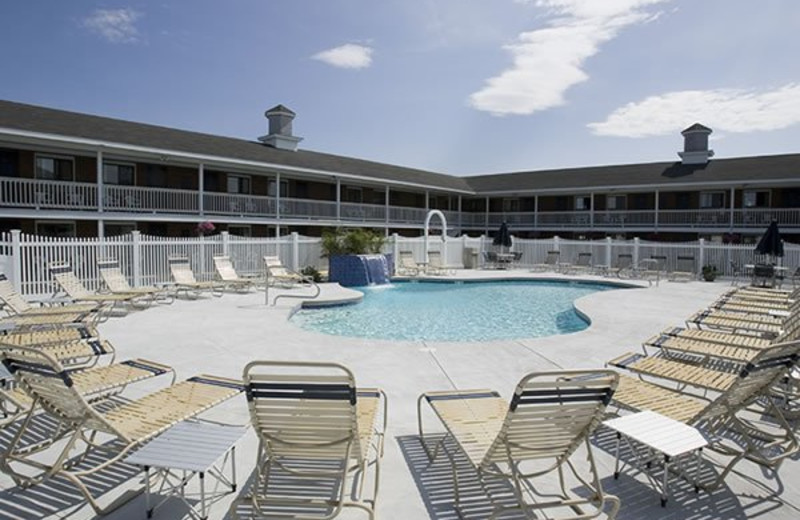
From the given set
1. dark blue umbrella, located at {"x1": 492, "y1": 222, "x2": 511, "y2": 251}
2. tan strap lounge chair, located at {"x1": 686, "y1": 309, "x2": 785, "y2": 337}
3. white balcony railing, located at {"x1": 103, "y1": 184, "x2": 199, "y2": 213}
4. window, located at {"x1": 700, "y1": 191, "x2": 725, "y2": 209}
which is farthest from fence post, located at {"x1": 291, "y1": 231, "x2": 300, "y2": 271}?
window, located at {"x1": 700, "y1": 191, "x2": 725, "y2": 209}

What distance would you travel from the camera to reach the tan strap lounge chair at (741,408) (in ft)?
11.6

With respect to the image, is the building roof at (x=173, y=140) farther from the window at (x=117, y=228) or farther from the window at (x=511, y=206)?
the window at (x=511, y=206)

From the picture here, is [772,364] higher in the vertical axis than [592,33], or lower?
lower

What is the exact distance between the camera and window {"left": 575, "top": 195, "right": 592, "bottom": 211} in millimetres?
35281

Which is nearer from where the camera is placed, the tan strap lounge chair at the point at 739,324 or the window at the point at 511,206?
the tan strap lounge chair at the point at 739,324

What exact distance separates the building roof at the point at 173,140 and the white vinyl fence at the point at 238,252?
443 cm

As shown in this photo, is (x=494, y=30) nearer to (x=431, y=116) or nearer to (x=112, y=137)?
(x=431, y=116)

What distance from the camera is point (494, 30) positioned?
656 inches

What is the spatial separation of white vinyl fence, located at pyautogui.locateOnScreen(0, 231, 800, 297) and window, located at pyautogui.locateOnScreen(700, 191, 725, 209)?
11.1m

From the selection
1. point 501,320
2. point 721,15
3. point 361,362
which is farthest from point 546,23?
point 361,362

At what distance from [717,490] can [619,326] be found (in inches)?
258

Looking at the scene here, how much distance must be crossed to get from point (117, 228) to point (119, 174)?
91.0 inches

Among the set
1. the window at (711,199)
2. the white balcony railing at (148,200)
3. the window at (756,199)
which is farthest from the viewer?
the window at (711,199)

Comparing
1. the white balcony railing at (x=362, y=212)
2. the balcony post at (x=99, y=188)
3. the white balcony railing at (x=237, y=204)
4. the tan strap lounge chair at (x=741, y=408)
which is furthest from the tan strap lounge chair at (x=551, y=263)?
the tan strap lounge chair at (x=741, y=408)
